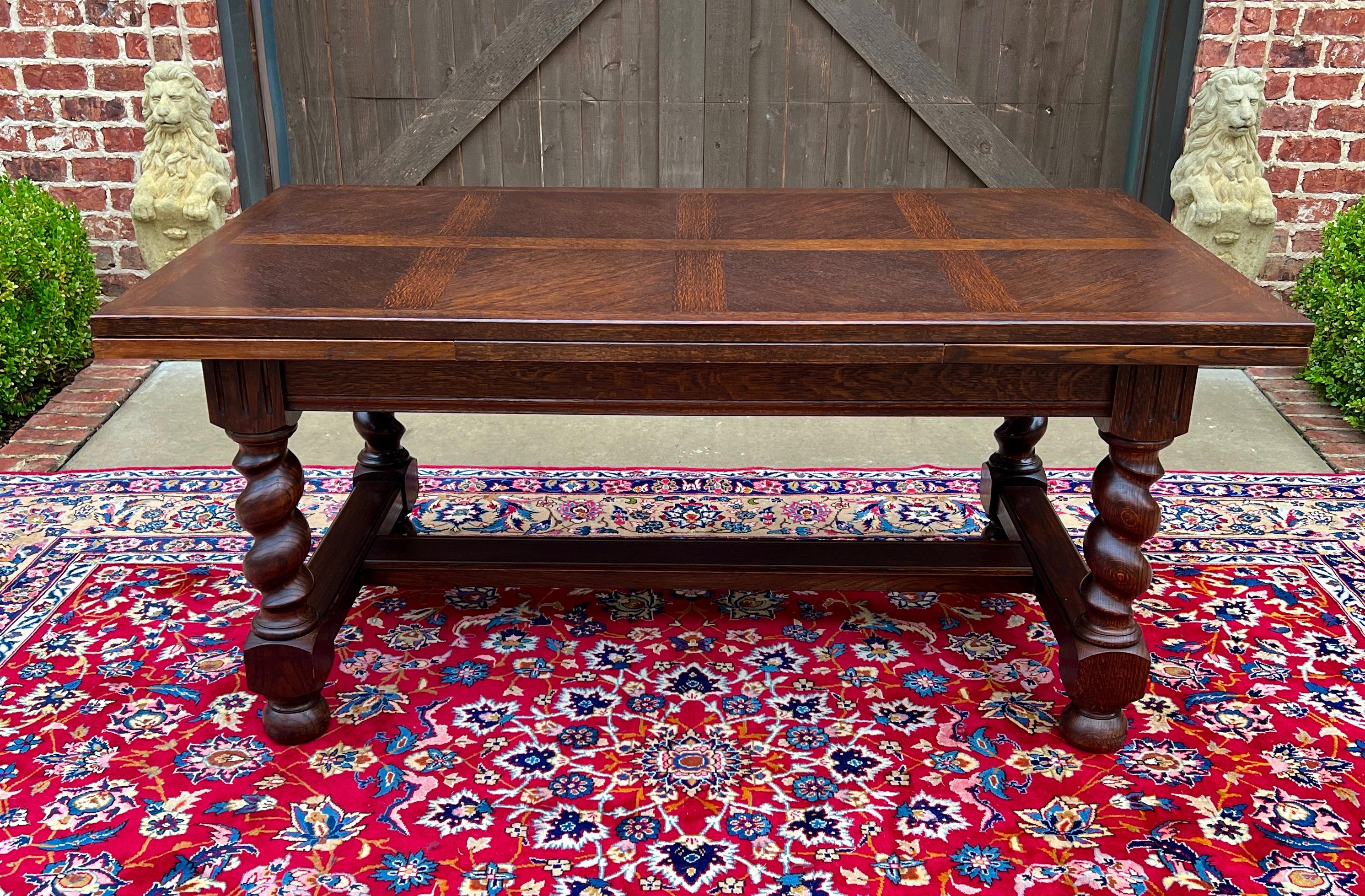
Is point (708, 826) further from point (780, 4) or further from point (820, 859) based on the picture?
point (780, 4)

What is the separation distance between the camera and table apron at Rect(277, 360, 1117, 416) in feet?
7.45

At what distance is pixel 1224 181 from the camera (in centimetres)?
452

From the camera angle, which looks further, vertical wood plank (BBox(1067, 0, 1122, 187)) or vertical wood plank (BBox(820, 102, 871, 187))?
vertical wood plank (BBox(820, 102, 871, 187))

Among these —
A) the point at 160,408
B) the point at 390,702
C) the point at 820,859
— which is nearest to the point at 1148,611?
the point at 820,859

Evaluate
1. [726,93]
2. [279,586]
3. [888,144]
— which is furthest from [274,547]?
[888,144]

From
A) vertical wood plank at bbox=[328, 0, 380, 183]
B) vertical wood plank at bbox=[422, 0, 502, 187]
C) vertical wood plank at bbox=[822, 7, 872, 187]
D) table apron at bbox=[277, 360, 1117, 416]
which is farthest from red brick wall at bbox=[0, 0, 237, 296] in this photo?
table apron at bbox=[277, 360, 1117, 416]

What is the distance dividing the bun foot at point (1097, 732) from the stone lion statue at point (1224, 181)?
260 centimetres

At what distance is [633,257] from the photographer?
2.56 metres

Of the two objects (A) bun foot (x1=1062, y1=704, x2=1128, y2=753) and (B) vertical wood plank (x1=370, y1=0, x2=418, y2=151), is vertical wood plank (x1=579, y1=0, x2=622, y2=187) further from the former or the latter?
(A) bun foot (x1=1062, y1=704, x2=1128, y2=753)

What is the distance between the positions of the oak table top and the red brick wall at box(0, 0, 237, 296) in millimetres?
2152

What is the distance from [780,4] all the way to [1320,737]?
142 inches

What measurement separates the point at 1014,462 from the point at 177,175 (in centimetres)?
340

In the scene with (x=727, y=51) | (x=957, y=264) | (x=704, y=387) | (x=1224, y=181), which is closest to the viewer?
(x=704, y=387)

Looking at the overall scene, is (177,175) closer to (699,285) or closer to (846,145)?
(846,145)
